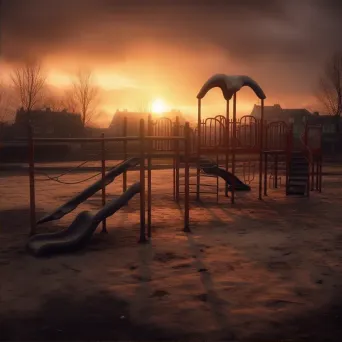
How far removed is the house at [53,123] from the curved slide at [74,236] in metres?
43.6

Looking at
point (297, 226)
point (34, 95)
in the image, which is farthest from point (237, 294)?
point (34, 95)

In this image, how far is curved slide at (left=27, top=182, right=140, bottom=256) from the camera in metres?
5.97

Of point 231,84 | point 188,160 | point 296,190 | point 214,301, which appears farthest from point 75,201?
point 296,190

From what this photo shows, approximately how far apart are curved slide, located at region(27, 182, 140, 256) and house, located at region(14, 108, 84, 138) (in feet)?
143

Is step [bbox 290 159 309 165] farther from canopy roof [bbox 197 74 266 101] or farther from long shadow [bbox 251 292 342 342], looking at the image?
long shadow [bbox 251 292 342 342]

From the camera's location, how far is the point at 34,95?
147 ft

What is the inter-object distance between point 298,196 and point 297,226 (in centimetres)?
489

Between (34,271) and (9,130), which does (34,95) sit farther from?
(34,271)

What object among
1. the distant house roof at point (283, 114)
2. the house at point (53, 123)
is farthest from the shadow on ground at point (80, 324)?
the distant house roof at point (283, 114)

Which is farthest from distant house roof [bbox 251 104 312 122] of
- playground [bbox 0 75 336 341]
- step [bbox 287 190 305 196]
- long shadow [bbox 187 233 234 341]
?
long shadow [bbox 187 233 234 341]

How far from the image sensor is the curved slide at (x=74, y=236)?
19.6ft

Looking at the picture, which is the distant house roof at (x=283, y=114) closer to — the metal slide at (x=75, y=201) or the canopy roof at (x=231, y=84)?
the canopy roof at (x=231, y=84)

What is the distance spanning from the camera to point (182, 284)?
467 cm

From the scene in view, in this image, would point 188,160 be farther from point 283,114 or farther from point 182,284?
point 283,114
